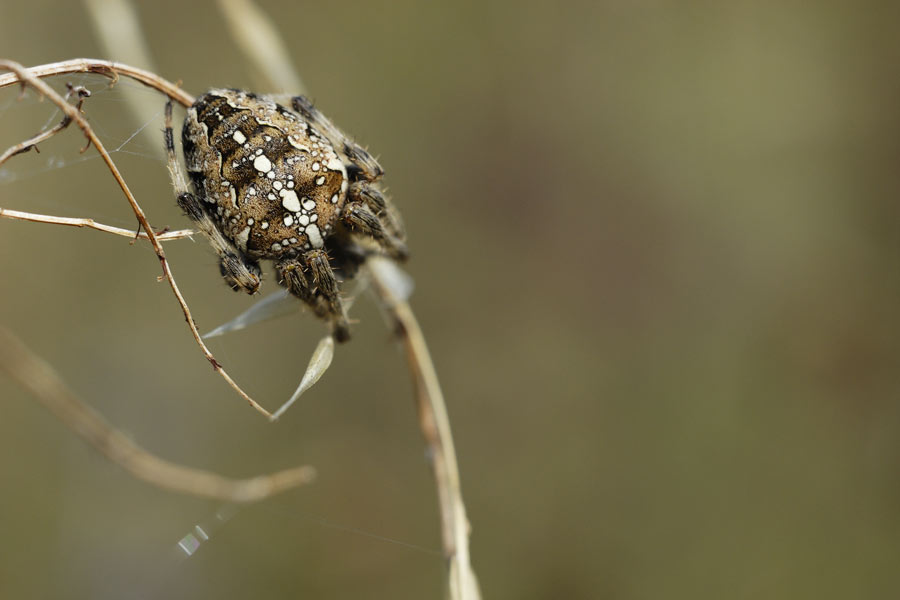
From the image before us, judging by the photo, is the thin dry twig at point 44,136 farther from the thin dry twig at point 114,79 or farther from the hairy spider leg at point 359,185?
the hairy spider leg at point 359,185

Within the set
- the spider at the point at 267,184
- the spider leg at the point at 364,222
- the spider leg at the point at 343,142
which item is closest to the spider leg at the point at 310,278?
the spider at the point at 267,184

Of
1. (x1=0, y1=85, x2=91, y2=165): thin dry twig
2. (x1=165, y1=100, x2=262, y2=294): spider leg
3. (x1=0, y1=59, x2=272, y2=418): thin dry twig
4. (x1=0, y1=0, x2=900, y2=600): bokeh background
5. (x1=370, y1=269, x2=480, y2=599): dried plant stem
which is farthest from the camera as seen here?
(x1=0, y1=0, x2=900, y2=600): bokeh background

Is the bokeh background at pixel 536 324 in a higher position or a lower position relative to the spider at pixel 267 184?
lower

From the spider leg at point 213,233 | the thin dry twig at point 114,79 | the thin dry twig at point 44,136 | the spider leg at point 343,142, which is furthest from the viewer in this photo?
the spider leg at point 343,142

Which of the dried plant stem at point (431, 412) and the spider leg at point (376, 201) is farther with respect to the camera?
the spider leg at point (376, 201)

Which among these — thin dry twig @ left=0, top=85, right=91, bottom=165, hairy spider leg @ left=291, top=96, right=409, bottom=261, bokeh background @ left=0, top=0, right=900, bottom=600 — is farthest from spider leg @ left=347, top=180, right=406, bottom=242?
bokeh background @ left=0, top=0, right=900, bottom=600

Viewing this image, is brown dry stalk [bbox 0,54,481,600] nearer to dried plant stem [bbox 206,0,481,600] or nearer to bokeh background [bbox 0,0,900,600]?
dried plant stem [bbox 206,0,481,600]

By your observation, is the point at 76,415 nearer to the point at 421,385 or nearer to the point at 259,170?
the point at 259,170

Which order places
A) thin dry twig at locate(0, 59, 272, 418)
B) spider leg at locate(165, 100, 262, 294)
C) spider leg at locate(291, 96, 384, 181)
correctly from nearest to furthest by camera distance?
thin dry twig at locate(0, 59, 272, 418)
spider leg at locate(165, 100, 262, 294)
spider leg at locate(291, 96, 384, 181)

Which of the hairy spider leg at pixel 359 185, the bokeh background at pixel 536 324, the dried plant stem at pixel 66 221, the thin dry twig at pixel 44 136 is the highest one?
the thin dry twig at pixel 44 136
